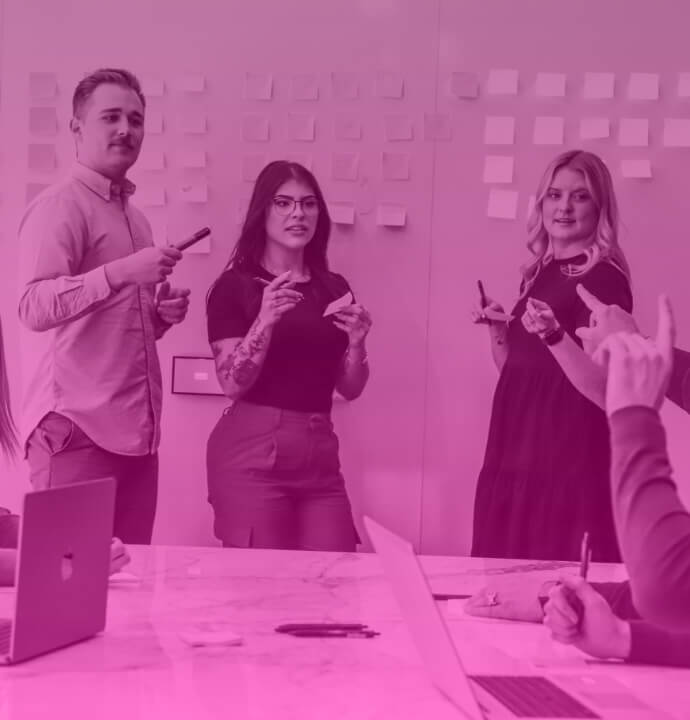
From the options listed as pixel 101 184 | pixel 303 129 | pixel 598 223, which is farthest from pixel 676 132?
pixel 101 184

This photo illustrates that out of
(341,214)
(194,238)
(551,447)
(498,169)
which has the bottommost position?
(551,447)

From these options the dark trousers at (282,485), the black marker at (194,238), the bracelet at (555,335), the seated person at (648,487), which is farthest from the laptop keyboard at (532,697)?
the black marker at (194,238)

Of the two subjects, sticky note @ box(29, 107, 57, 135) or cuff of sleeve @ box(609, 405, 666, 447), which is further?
sticky note @ box(29, 107, 57, 135)

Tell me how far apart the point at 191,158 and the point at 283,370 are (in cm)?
80

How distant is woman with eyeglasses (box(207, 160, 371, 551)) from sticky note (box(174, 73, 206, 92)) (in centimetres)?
37

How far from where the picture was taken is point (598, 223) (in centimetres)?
338

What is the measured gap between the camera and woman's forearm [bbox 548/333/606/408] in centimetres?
328

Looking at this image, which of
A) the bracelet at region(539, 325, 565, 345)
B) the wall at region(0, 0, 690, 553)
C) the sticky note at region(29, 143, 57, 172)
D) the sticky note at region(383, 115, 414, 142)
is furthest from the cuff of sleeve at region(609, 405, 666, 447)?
the sticky note at region(29, 143, 57, 172)

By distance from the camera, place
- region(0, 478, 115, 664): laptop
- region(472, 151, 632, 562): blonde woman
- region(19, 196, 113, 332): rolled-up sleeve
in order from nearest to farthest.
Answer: region(0, 478, 115, 664): laptop
region(19, 196, 113, 332): rolled-up sleeve
region(472, 151, 632, 562): blonde woman

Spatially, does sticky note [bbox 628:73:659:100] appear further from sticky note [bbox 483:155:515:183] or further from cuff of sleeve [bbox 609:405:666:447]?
cuff of sleeve [bbox 609:405:666:447]

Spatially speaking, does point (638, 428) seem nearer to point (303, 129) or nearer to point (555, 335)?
point (555, 335)

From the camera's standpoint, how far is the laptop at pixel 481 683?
1.24 metres

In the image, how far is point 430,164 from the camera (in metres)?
3.48

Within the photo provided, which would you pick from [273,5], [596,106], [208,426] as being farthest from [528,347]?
[273,5]
